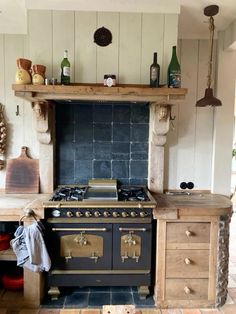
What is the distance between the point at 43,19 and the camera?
2.30m

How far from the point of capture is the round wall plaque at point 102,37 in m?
2.32

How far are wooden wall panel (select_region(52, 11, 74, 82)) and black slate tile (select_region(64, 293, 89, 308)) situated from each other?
176cm

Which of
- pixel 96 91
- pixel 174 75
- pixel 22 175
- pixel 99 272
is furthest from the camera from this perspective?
Result: pixel 22 175

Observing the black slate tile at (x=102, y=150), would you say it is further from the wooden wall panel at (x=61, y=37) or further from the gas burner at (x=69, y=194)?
the wooden wall panel at (x=61, y=37)

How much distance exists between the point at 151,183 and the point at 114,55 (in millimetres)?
1175

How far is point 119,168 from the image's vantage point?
110 inches

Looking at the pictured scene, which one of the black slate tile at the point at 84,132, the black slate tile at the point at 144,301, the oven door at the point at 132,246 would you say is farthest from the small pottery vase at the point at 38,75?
the black slate tile at the point at 144,301

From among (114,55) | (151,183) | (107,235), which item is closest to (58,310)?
(107,235)

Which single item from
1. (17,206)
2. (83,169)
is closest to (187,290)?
(83,169)

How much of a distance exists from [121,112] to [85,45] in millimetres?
697

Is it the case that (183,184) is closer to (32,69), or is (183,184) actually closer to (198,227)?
(198,227)

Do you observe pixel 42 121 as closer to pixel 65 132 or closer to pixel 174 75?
pixel 65 132

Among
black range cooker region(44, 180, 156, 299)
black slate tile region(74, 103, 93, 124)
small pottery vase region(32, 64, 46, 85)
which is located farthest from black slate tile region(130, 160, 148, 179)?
small pottery vase region(32, 64, 46, 85)

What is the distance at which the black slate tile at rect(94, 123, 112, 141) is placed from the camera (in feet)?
9.09
